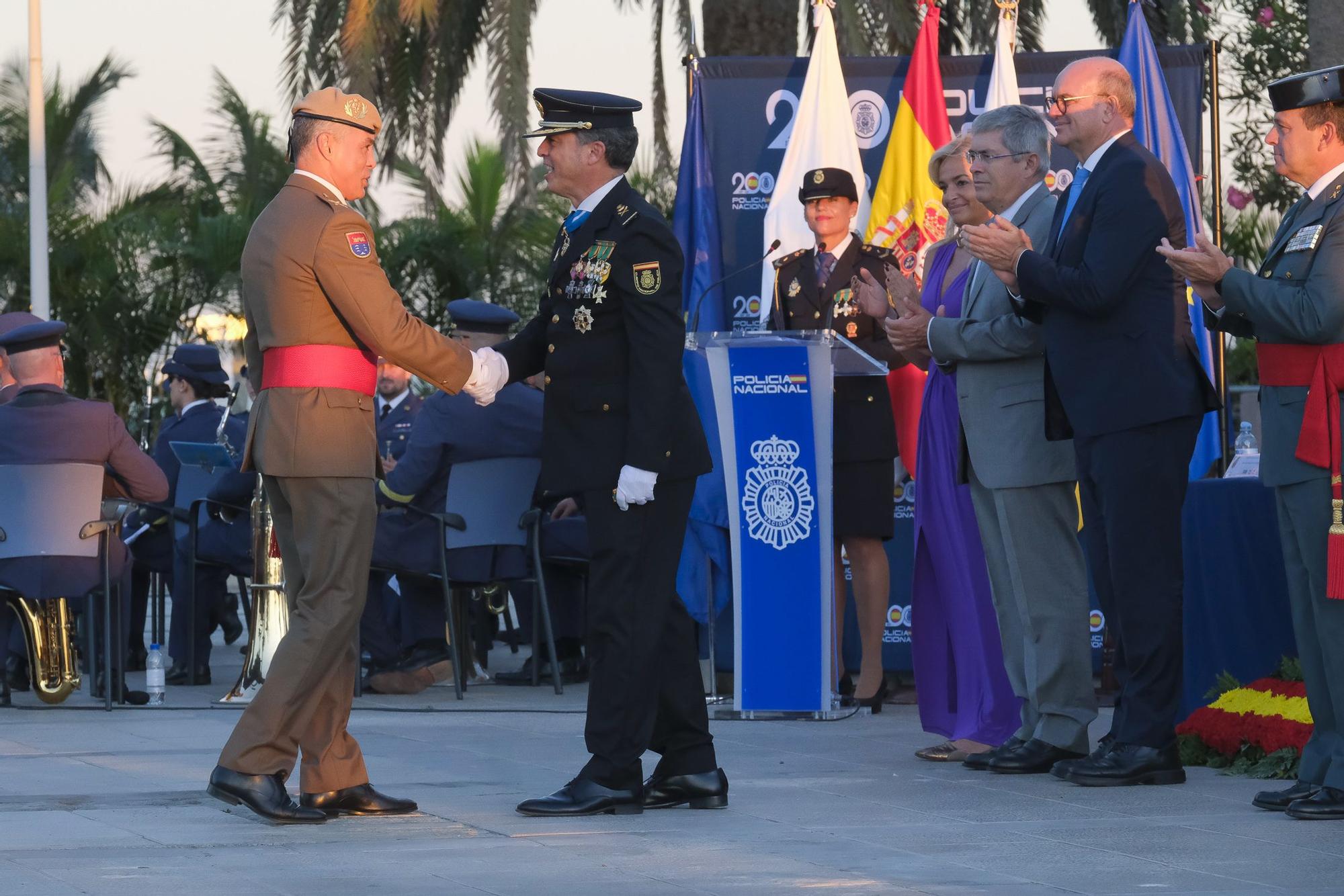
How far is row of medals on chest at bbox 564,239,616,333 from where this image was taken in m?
5.15

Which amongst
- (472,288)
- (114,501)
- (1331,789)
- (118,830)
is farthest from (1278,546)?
(472,288)

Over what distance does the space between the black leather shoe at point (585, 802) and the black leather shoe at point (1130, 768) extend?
1.38 m

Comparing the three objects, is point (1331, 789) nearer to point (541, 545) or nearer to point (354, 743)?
point (354, 743)

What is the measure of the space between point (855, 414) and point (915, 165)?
1625 millimetres

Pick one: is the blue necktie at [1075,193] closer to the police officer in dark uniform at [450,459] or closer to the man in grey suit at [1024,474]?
the man in grey suit at [1024,474]

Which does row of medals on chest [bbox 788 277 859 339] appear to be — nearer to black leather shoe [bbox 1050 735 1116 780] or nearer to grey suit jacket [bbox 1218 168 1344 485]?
black leather shoe [bbox 1050 735 1116 780]

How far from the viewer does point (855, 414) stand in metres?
7.88

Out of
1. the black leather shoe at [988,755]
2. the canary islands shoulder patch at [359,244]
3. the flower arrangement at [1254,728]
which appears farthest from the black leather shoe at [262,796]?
the flower arrangement at [1254,728]

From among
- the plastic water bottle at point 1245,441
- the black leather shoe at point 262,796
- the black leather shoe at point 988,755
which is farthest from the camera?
the plastic water bottle at point 1245,441

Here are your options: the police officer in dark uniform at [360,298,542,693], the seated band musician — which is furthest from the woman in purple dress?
the police officer in dark uniform at [360,298,542,693]

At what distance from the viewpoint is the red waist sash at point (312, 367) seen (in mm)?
5137

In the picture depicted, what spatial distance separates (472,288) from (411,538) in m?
10.8

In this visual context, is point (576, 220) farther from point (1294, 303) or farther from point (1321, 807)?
point (1321, 807)

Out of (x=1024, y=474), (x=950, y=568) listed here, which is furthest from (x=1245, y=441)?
(x=1024, y=474)
